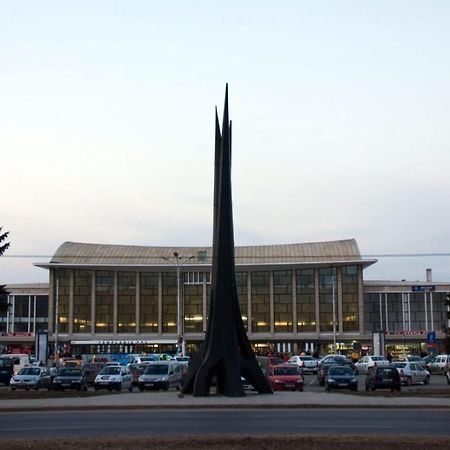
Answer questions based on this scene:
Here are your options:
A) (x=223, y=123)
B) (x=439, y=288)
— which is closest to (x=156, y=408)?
(x=223, y=123)

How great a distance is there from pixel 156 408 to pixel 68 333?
84.2m

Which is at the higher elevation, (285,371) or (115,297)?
(115,297)

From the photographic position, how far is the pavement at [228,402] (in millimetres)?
28109

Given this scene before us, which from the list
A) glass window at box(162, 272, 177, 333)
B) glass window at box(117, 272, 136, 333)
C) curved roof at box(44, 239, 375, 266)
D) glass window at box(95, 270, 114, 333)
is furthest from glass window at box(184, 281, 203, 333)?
glass window at box(95, 270, 114, 333)

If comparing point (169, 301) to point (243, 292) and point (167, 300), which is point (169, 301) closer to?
point (167, 300)

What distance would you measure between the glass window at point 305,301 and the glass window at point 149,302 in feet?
61.1

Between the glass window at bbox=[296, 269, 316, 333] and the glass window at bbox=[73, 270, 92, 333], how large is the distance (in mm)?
27216

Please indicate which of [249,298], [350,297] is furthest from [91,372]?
[350,297]

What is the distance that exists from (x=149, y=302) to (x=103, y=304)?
600 cm

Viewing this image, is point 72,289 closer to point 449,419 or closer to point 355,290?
point 355,290

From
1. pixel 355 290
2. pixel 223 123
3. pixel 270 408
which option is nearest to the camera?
pixel 270 408

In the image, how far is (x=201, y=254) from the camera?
110 m

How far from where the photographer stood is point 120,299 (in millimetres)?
111000

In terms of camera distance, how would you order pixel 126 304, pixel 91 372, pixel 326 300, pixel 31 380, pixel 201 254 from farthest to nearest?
pixel 126 304
pixel 201 254
pixel 326 300
pixel 91 372
pixel 31 380
